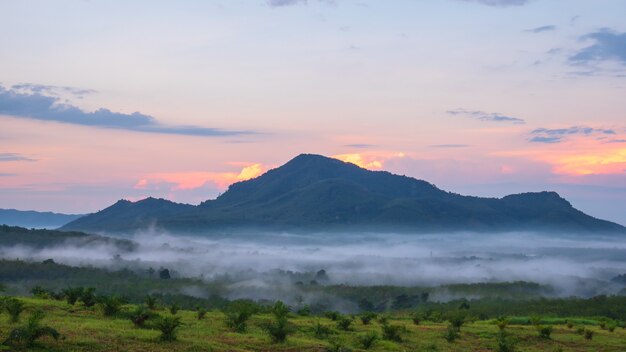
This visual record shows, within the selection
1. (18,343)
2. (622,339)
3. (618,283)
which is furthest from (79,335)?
(618,283)

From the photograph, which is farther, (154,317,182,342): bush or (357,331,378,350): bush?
(357,331,378,350): bush

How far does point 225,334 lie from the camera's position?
34.6 m

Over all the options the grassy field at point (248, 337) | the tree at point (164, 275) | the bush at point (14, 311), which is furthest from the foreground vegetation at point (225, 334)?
the tree at point (164, 275)

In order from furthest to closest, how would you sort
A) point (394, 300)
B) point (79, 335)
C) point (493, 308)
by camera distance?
point (394, 300), point (493, 308), point (79, 335)

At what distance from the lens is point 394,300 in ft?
487

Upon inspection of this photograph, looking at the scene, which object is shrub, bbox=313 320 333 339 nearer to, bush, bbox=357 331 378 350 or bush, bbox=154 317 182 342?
bush, bbox=357 331 378 350

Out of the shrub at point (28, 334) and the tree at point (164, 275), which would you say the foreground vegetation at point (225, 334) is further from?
the tree at point (164, 275)

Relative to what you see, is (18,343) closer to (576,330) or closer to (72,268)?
(576,330)

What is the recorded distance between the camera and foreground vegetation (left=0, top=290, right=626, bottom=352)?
27516 millimetres

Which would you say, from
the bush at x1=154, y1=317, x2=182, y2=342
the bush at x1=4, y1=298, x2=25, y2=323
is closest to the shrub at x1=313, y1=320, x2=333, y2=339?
the bush at x1=154, y1=317, x2=182, y2=342

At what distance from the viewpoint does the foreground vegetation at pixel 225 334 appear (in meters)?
27.5

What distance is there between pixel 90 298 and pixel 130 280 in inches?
5128

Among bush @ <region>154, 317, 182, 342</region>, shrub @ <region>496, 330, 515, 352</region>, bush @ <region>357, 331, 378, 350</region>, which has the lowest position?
shrub @ <region>496, 330, 515, 352</region>

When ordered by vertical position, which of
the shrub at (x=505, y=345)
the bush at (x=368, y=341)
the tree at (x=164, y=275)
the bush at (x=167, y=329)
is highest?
the bush at (x=167, y=329)
